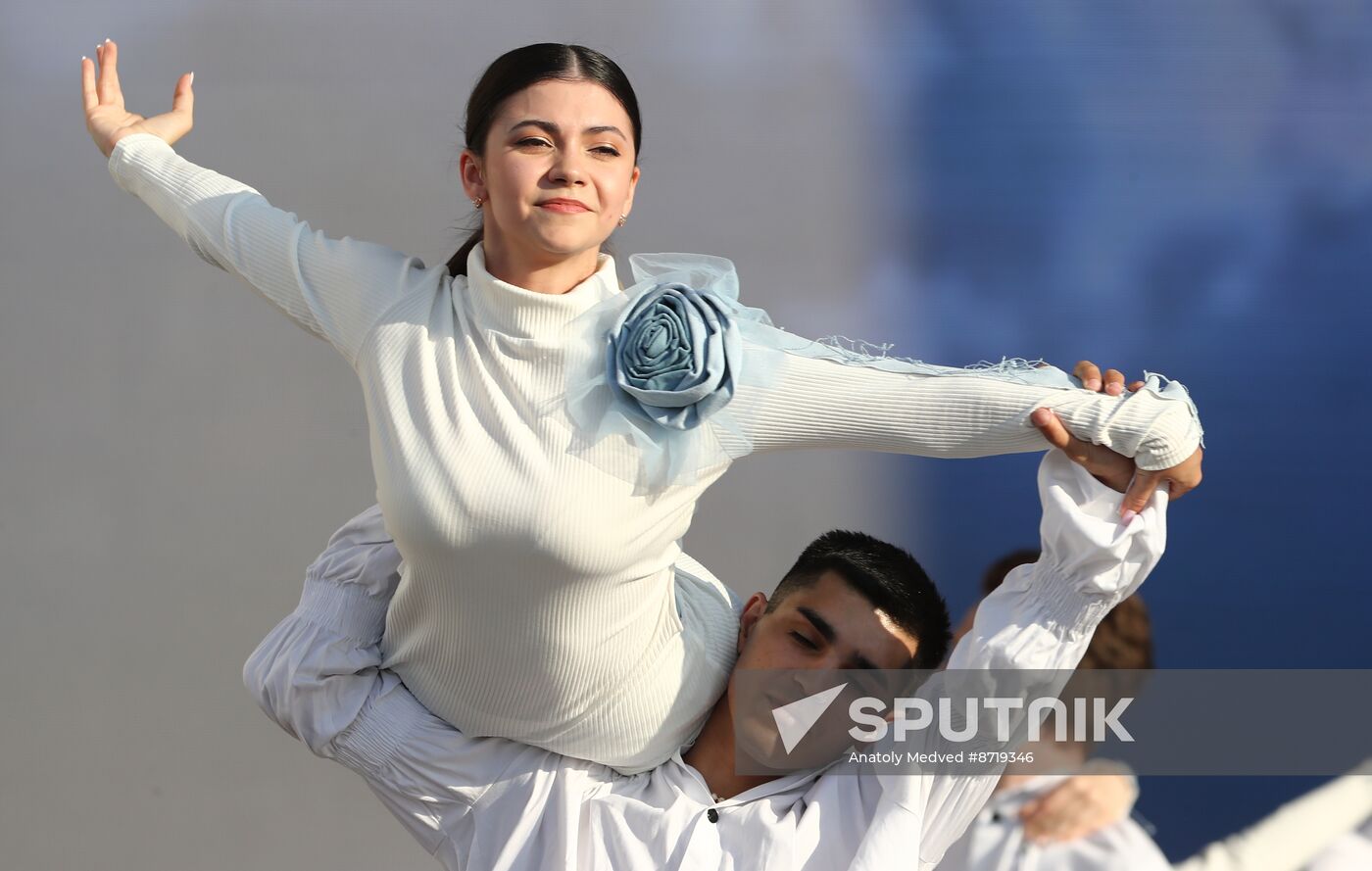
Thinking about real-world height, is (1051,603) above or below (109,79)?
below

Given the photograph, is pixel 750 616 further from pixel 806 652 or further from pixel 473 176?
pixel 473 176

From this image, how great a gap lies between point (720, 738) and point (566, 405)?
443mm

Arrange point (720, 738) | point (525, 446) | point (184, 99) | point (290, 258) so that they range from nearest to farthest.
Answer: point (525, 446) < point (290, 258) < point (720, 738) < point (184, 99)

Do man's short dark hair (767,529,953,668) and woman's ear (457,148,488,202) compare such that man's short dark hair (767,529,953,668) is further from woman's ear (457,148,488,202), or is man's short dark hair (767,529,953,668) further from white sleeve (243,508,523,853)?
woman's ear (457,148,488,202)

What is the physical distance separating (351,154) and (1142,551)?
1.93 meters

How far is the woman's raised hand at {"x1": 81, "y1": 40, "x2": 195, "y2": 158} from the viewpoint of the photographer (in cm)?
176

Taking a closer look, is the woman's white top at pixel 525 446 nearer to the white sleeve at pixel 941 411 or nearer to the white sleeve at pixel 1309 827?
the white sleeve at pixel 941 411

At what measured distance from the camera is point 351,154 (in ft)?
9.80

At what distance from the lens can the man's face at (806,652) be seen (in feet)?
5.55

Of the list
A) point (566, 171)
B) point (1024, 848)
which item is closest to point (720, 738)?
point (1024, 848)

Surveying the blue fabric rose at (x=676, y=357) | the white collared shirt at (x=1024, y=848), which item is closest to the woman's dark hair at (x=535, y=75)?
the blue fabric rose at (x=676, y=357)

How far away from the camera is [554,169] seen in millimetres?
1566

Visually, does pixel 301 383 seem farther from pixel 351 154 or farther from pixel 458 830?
pixel 458 830

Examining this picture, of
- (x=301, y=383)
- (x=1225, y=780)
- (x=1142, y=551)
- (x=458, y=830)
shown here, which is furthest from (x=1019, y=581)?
(x=301, y=383)
